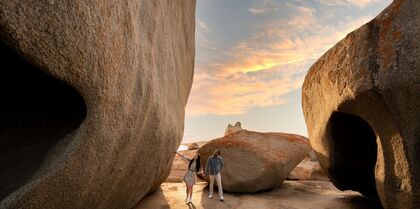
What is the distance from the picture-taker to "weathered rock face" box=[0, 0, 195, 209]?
2.91 meters

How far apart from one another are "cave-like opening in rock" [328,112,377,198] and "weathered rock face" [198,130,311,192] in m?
2.72

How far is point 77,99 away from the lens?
4254 millimetres

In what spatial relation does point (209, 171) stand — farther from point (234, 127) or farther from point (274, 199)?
point (234, 127)

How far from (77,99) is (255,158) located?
706cm

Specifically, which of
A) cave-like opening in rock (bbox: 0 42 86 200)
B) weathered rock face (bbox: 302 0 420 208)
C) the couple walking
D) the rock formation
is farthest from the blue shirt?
the rock formation

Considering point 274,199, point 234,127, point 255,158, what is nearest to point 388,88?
point 274,199

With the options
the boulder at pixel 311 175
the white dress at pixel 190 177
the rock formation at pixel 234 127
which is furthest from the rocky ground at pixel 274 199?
the rock formation at pixel 234 127

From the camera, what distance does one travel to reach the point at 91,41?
10.8ft

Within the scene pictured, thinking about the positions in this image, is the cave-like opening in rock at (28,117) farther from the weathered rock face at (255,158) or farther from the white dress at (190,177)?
the weathered rock face at (255,158)

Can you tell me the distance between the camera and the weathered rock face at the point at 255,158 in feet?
32.8

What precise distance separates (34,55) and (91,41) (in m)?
0.61

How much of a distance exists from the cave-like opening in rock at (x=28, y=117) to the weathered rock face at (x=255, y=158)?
653 centimetres

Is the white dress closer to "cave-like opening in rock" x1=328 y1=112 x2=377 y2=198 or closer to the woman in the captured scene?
the woman

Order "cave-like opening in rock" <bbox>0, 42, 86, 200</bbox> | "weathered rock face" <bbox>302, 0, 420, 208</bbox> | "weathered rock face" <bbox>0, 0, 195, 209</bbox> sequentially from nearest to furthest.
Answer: "weathered rock face" <bbox>0, 0, 195, 209</bbox> → "cave-like opening in rock" <bbox>0, 42, 86, 200</bbox> → "weathered rock face" <bbox>302, 0, 420, 208</bbox>
